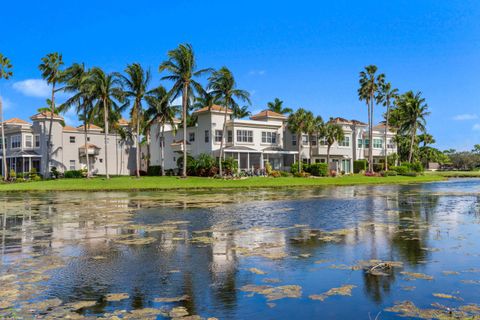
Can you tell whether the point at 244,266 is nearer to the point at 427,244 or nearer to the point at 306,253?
the point at 306,253

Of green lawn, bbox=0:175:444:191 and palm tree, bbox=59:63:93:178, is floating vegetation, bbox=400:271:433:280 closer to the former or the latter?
green lawn, bbox=0:175:444:191

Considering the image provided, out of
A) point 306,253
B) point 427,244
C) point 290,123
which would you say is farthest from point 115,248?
point 290,123

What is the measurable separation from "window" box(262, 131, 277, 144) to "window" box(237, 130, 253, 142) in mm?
2379

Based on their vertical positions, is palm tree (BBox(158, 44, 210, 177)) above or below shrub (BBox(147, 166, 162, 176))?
above

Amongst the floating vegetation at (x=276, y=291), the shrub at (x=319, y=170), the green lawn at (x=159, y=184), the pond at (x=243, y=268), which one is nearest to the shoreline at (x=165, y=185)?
the green lawn at (x=159, y=184)

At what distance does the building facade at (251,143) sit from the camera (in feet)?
198

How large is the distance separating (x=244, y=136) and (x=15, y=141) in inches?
1270

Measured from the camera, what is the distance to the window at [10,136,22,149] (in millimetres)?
65531

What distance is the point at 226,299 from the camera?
25.5ft

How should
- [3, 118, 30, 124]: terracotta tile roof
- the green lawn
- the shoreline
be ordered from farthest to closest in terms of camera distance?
[3, 118, 30, 124]: terracotta tile roof, the green lawn, the shoreline

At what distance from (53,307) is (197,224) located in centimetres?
1019

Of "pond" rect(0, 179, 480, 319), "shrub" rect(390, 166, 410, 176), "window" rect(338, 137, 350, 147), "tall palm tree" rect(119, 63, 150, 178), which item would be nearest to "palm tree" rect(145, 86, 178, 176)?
"tall palm tree" rect(119, 63, 150, 178)

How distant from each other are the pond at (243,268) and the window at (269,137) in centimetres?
4560

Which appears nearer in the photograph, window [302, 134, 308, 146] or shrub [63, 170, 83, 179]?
shrub [63, 170, 83, 179]
